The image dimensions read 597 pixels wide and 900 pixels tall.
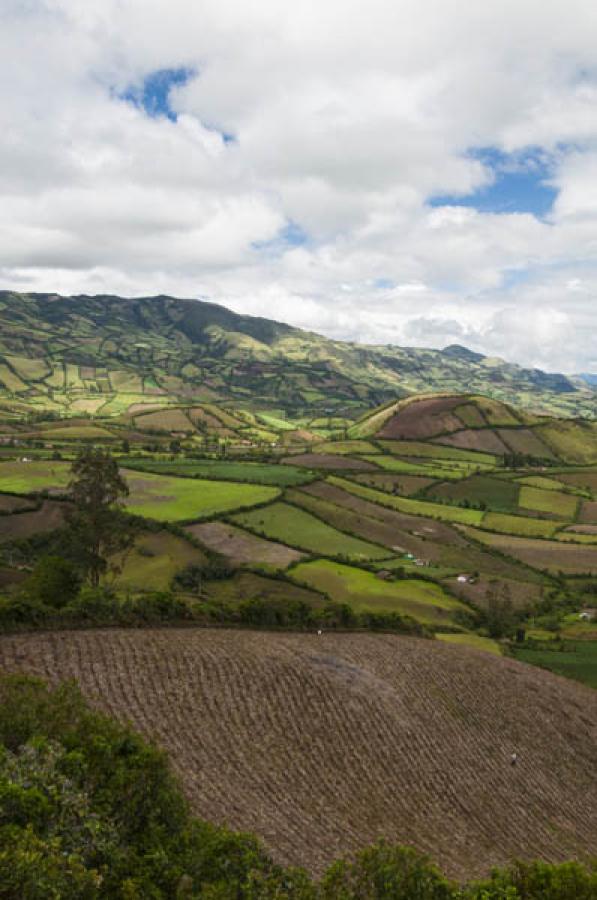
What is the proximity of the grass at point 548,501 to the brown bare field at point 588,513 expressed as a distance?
2094 mm

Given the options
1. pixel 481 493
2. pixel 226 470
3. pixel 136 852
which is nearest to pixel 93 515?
pixel 136 852

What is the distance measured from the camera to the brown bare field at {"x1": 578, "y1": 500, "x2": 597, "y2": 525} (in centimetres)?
16238

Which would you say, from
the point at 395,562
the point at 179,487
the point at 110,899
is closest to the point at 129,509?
the point at 179,487

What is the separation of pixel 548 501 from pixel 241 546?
11218cm

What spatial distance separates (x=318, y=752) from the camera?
129 feet

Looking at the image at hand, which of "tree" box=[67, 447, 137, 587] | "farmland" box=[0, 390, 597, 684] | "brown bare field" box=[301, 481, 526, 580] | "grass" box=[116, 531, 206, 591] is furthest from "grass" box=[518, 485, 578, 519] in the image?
"tree" box=[67, 447, 137, 587]

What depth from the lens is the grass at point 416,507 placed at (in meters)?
157

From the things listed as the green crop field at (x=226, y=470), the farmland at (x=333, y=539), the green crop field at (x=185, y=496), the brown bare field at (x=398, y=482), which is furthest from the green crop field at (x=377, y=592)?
the brown bare field at (x=398, y=482)

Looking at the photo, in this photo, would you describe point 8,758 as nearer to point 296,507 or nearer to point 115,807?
point 115,807

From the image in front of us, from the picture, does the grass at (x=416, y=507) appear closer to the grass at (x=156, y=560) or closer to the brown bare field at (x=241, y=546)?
the brown bare field at (x=241, y=546)

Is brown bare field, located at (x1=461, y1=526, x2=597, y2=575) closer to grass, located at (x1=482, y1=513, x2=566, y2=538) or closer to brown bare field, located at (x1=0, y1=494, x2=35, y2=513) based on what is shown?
grass, located at (x1=482, y1=513, x2=566, y2=538)

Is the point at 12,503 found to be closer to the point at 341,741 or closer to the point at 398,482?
the point at 341,741

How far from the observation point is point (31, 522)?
380 ft

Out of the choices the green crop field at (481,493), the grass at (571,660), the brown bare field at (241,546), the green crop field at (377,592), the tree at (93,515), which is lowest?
the grass at (571,660)
